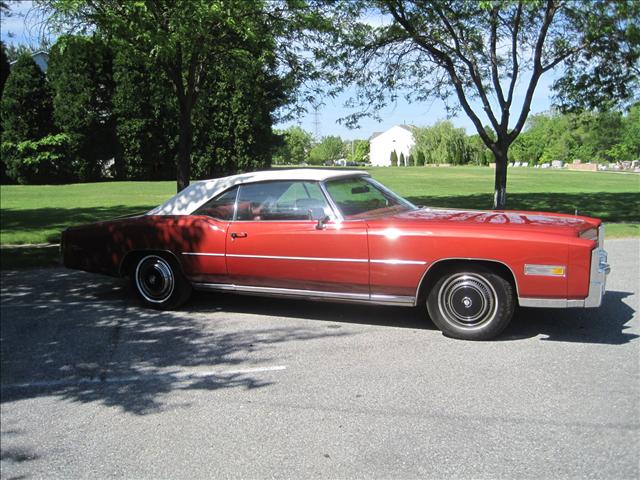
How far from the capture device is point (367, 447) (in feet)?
9.82

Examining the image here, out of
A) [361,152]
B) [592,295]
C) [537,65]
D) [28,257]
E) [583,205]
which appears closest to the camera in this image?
[592,295]

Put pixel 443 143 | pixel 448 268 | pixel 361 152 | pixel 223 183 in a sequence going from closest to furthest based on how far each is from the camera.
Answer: pixel 448 268, pixel 223 183, pixel 443 143, pixel 361 152

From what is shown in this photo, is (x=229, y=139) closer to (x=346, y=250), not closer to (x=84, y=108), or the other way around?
(x=84, y=108)

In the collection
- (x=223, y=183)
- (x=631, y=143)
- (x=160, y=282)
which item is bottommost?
(x=160, y=282)

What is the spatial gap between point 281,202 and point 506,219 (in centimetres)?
204

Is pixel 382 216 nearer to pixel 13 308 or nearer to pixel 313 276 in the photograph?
pixel 313 276

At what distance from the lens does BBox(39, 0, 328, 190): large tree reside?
9.05 m

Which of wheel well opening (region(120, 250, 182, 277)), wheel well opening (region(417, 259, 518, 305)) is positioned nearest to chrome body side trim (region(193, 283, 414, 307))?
wheel well opening (region(417, 259, 518, 305))

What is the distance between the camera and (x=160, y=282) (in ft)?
19.2

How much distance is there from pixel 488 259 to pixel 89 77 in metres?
34.5

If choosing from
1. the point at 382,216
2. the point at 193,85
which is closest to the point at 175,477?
the point at 382,216

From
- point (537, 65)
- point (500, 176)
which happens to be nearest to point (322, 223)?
point (500, 176)

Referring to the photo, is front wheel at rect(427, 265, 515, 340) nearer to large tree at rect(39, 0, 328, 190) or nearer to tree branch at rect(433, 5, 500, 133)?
large tree at rect(39, 0, 328, 190)

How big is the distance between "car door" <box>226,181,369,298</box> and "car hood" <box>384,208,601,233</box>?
61cm
